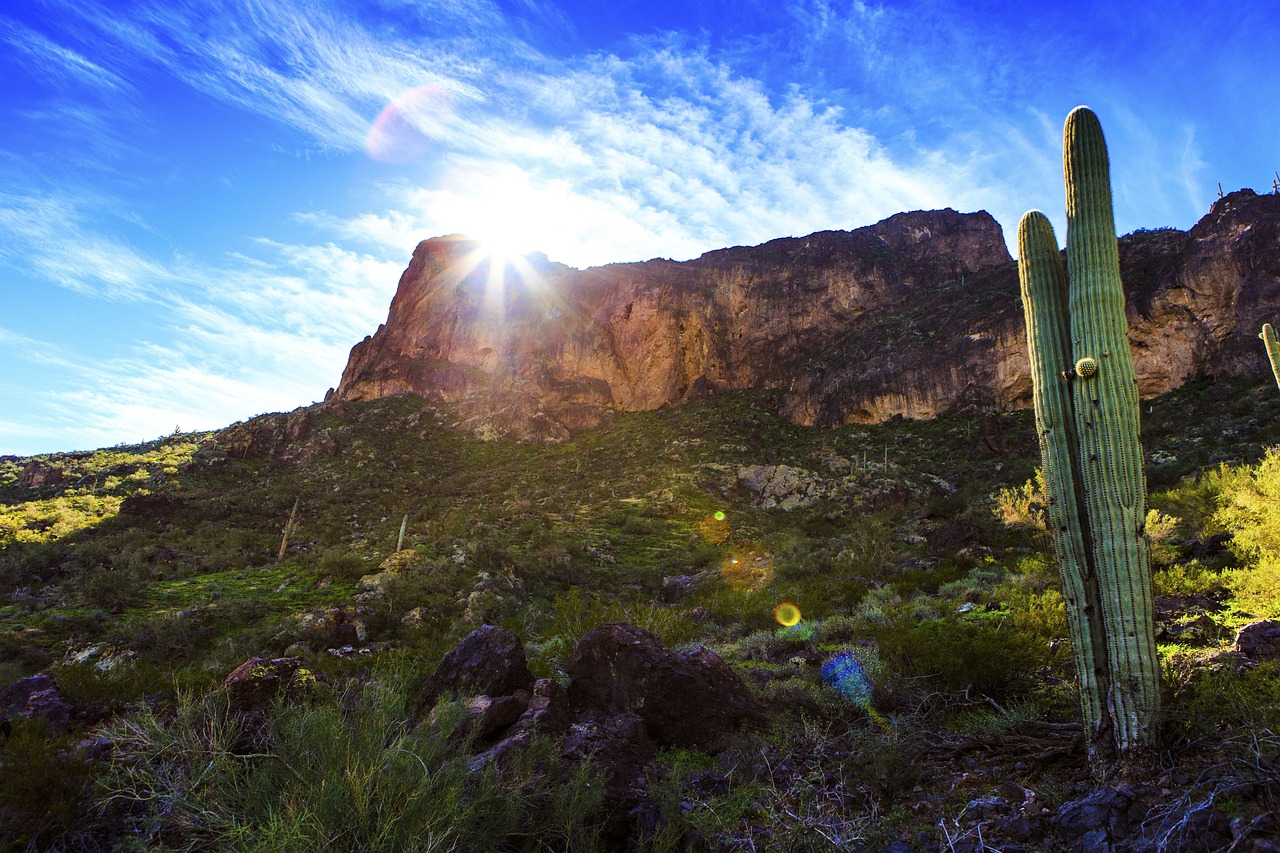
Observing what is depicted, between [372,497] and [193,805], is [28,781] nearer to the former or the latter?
[193,805]

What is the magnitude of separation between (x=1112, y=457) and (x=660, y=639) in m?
5.17

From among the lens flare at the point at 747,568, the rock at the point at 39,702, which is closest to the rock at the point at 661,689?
the rock at the point at 39,702

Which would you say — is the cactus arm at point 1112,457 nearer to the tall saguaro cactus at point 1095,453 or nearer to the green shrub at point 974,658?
the tall saguaro cactus at point 1095,453

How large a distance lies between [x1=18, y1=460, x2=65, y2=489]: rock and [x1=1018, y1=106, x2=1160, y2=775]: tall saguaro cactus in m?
43.8

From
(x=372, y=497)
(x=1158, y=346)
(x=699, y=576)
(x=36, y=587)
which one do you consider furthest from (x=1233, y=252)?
(x=36, y=587)

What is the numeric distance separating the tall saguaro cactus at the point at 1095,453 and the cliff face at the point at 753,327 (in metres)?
36.2

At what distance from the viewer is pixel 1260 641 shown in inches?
196

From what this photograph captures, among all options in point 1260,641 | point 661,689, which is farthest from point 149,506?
point 1260,641

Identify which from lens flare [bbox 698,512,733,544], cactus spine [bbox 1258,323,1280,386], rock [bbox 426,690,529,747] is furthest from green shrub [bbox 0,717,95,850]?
lens flare [bbox 698,512,733,544]

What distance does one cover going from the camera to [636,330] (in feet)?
194

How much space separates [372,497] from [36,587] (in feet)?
56.6

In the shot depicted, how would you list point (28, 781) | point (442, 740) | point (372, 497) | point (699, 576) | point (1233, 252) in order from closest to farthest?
point (28, 781)
point (442, 740)
point (699, 576)
point (1233, 252)
point (372, 497)

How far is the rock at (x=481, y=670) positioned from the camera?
606cm

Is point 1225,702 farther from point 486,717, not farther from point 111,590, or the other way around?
point 111,590
